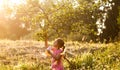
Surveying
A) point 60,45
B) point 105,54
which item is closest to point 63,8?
point 105,54

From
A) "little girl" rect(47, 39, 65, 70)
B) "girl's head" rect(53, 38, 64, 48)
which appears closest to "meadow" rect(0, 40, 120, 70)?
"little girl" rect(47, 39, 65, 70)

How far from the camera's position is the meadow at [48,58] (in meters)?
15.5

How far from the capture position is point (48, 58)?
18.4m

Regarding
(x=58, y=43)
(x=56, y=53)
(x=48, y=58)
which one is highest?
(x=58, y=43)

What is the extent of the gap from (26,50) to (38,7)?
2890 mm

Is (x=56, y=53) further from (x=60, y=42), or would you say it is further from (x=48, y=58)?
(x=48, y=58)

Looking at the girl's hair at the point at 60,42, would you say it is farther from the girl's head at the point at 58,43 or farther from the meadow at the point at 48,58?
the meadow at the point at 48,58

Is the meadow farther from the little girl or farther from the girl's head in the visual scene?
the girl's head

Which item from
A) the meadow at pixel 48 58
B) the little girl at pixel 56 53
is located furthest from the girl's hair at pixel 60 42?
the meadow at pixel 48 58

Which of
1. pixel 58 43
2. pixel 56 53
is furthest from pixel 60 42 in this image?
pixel 56 53

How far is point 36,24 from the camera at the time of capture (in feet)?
63.3

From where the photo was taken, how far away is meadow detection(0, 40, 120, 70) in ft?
50.8

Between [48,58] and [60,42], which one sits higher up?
[60,42]

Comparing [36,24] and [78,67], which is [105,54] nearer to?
[78,67]
